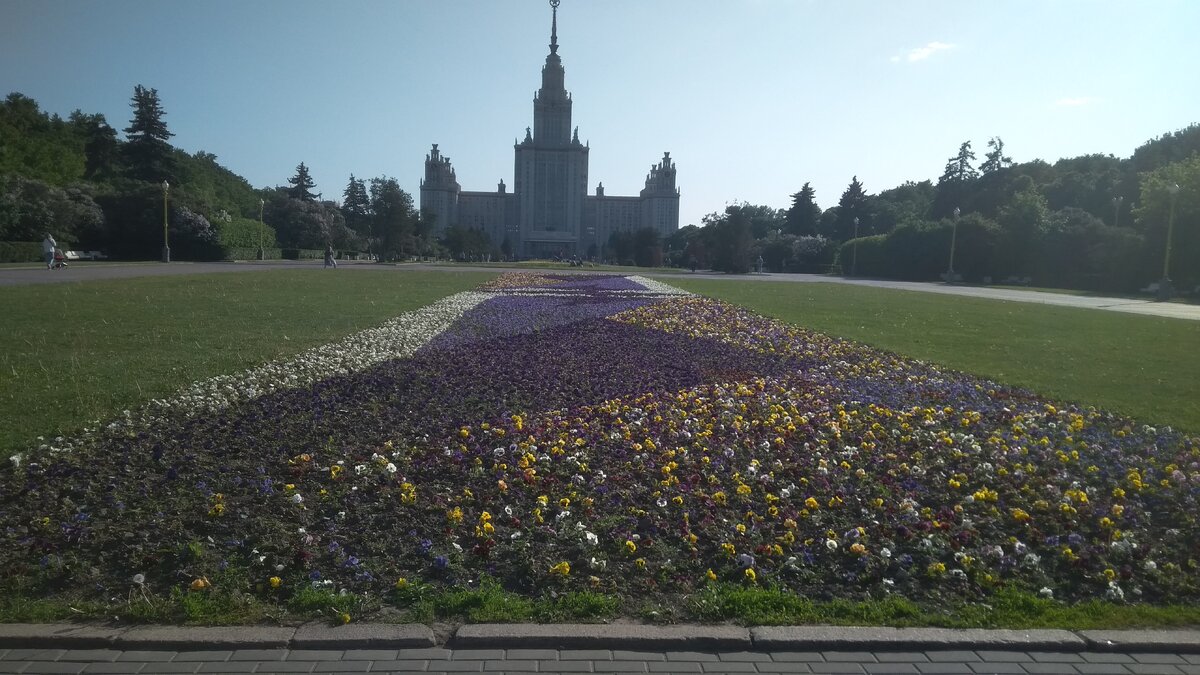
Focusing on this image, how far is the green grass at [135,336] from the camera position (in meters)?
7.80

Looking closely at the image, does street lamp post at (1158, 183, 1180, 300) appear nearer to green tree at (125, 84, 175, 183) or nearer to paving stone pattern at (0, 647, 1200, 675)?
paving stone pattern at (0, 647, 1200, 675)

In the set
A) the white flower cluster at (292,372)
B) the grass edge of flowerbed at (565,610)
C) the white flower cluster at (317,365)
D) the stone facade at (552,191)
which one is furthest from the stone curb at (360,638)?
the stone facade at (552,191)

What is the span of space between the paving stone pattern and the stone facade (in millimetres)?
127673

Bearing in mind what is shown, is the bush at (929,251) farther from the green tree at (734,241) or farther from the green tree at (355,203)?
the green tree at (355,203)

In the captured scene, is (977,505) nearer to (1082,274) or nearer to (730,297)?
(730,297)

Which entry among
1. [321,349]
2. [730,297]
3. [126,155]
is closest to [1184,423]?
[321,349]

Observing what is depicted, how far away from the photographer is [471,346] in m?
12.6

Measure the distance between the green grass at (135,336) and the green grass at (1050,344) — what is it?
9376mm

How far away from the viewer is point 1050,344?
46.3 ft

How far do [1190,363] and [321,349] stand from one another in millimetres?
12694

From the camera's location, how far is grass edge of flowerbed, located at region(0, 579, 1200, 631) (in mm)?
3795

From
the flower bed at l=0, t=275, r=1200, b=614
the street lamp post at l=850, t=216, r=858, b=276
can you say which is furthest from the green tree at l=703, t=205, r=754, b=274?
the flower bed at l=0, t=275, r=1200, b=614

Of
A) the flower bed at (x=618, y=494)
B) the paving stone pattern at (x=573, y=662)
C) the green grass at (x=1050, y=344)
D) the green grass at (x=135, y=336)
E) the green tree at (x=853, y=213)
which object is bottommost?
the paving stone pattern at (x=573, y=662)

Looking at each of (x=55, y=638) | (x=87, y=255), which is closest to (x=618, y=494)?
(x=55, y=638)
